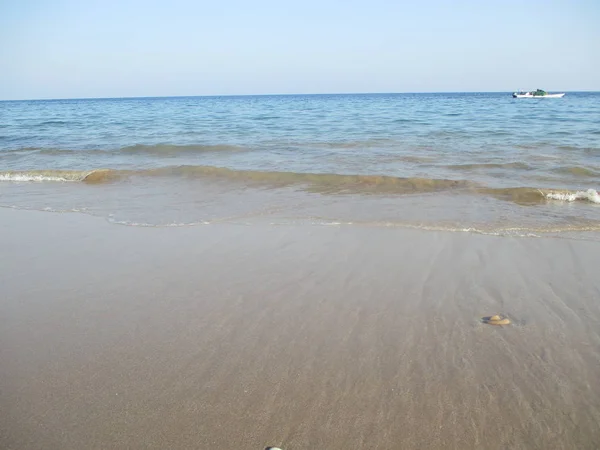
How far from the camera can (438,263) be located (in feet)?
14.0

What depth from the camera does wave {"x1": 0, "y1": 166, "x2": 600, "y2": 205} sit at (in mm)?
7230

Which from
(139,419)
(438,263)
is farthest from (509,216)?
(139,419)

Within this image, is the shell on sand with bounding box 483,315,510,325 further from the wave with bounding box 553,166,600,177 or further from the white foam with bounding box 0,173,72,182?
the white foam with bounding box 0,173,72,182

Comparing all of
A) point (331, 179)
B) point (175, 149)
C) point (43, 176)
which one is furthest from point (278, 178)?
point (175, 149)

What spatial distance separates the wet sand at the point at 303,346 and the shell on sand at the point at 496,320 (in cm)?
7

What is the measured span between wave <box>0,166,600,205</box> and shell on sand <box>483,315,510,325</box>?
170 inches

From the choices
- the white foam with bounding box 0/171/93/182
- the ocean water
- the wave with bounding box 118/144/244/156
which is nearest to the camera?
the ocean water

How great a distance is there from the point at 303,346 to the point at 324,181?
599 cm

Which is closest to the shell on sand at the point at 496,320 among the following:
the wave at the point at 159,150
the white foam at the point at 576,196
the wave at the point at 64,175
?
the white foam at the point at 576,196

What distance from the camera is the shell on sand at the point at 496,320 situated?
10.3ft

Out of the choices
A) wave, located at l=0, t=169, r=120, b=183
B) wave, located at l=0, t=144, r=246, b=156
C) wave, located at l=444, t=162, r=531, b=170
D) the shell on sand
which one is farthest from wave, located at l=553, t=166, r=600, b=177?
wave, located at l=0, t=169, r=120, b=183

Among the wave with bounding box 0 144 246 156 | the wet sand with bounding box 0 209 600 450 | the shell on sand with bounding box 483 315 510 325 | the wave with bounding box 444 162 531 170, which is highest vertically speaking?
the wave with bounding box 444 162 531 170

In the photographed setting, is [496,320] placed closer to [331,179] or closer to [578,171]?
[331,179]

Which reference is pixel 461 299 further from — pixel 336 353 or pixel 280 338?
pixel 280 338
